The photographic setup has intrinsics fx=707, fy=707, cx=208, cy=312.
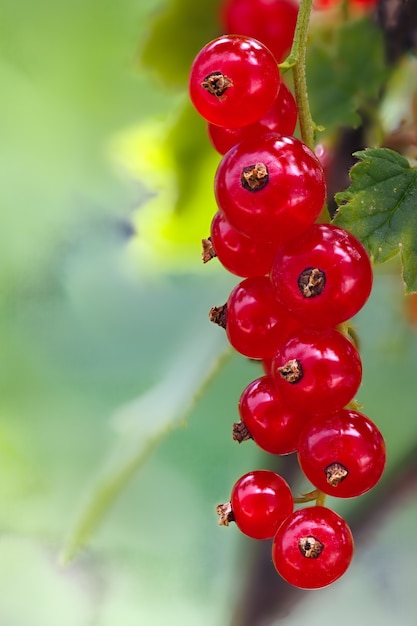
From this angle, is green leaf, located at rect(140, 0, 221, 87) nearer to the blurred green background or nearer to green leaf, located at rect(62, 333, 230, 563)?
the blurred green background

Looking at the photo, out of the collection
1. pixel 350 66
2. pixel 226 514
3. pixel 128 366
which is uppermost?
pixel 350 66

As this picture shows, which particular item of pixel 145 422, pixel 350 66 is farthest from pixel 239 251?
pixel 145 422

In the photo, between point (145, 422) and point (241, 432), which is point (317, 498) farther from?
point (145, 422)

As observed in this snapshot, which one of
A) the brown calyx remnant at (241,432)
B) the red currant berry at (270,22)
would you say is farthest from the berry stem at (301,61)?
the red currant berry at (270,22)

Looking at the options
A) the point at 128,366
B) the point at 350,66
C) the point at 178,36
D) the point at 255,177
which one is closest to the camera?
the point at 255,177

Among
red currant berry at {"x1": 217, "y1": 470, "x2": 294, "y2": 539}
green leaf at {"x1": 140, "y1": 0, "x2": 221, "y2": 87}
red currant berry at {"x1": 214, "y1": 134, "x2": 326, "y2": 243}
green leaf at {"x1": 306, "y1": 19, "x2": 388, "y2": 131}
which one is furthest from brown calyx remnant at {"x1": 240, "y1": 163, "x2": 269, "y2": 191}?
green leaf at {"x1": 140, "y1": 0, "x2": 221, "y2": 87}

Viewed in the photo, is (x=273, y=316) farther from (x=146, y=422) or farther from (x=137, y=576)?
(x=137, y=576)
